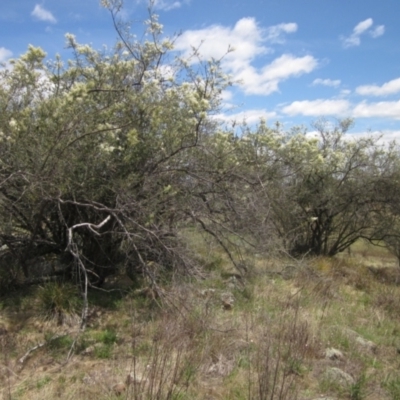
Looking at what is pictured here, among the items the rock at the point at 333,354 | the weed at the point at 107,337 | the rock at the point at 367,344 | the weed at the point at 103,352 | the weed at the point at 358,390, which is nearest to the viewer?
the weed at the point at 358,390

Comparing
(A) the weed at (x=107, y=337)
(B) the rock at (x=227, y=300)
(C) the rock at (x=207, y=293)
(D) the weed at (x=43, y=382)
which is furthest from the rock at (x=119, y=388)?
(B) the rock at (x=227, y=300)

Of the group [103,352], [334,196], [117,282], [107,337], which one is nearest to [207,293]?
[117,282]

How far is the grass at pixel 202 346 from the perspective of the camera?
4102mm

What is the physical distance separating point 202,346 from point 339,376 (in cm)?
159

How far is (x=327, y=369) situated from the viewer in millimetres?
4840

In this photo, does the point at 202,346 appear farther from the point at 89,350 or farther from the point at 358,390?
the point at 358,390

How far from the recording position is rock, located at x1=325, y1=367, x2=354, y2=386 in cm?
458

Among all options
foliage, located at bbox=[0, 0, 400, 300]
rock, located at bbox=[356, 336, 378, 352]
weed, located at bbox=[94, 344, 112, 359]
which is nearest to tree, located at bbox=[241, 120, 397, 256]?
foliage, located at bbox=[0, 0, 400, 300]

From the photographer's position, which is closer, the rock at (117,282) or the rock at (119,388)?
the rock at (119,388)

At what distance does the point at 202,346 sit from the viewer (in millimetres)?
A: 5020

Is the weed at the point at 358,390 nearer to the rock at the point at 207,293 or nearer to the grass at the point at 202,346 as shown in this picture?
the grass at the point at 202,346

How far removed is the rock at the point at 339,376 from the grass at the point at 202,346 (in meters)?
0.05

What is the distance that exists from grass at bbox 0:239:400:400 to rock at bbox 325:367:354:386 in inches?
1.9

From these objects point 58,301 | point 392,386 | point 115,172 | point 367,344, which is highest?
point 115,172
